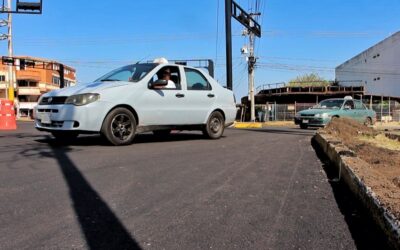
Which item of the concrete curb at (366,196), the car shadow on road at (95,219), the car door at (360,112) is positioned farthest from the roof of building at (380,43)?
the car shadow on road at (95,219)

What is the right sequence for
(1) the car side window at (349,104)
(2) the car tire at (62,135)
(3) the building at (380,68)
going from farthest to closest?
(3) the building at (380,68) → (1) the car side window at (349,104) → (2) the car tire at (62,135)

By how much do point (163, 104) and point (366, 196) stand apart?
19.6 feet

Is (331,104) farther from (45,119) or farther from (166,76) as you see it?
(45,119)

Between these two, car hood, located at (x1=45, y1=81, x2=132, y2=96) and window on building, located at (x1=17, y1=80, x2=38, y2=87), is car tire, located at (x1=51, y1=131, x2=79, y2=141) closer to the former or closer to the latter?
car hood, located at (x1=45, y1=81, x2=132, y2=96)

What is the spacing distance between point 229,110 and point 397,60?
53.6 m

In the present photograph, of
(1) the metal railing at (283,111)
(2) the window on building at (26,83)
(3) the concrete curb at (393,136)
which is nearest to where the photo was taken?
(3) the concrete curb at (393,136)

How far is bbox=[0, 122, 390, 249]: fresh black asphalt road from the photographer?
3.25 m

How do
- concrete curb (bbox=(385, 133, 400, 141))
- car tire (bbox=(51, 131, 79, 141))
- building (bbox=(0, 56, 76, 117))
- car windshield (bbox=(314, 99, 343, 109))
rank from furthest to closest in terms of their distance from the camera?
building (bbox=(0, 56, 76, 117))
car windshield (bbox=(314, 99, 343, 109))
concrete curb (bbox=(385, 133, 400, 141))
car tire (bbox=(51, 131, 79, 141))

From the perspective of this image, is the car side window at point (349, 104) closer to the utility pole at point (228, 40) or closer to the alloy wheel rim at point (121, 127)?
the utility pole at point (228, 40)

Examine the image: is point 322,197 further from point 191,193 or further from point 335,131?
point 335,131

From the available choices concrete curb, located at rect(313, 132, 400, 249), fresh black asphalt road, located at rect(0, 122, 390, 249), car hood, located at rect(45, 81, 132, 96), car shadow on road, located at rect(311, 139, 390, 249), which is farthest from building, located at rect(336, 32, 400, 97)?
car shadow on road, located at rect(311, 139, 390, 249)

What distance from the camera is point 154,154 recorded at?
729 cm

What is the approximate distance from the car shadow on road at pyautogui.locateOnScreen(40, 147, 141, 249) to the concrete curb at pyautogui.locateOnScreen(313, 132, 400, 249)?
64.3 inches

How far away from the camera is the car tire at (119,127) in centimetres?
827
